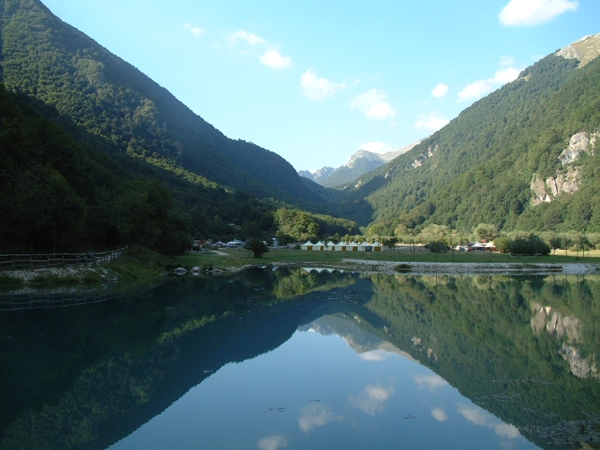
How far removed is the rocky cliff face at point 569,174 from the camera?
146500 mm

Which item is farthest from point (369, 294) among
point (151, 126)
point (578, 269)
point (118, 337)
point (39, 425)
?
point (151, 126)

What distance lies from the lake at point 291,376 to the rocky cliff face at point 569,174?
142 m

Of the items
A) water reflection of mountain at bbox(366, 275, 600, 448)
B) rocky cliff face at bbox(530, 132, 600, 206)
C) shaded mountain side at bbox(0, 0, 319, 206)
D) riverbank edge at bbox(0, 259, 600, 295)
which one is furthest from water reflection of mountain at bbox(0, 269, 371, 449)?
rocky cliff face at bbox(530, 132, 600, 206)

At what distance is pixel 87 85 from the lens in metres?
108

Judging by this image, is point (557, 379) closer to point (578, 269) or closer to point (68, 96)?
point (578, 269)

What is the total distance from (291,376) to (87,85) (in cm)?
11274

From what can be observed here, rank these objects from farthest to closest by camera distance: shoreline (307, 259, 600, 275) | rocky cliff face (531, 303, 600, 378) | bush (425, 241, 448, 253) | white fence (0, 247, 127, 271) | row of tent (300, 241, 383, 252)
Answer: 1. row of tent (300, 241, 383, 252)
2. bush (425, 241, 448, 253)
3. shoreline (307, 259, 600, 275)
4. white fence (0, 247, 127, 271)
5. rocky cliff face (531, 303, 600, 378)

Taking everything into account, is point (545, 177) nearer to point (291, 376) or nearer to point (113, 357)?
point (291, 376)

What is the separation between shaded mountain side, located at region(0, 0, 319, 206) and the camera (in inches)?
3713

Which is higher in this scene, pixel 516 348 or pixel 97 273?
pixel 97 273

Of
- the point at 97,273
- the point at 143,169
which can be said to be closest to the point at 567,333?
the point at 97,273

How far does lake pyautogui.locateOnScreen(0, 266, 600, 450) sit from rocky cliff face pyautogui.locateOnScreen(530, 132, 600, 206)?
5605 inches

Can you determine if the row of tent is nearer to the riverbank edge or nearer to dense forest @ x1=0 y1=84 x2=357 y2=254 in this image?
the riverbank edge

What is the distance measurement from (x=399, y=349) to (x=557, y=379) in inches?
210
